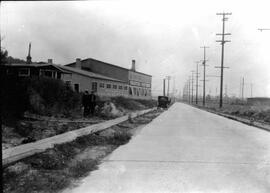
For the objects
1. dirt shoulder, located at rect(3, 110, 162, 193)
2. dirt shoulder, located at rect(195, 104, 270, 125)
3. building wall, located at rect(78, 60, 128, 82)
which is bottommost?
dirt shoulder, located at rect(3, 110, 162, 193)

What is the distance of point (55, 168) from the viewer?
27.7ft

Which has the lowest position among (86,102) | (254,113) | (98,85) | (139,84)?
(254,113)

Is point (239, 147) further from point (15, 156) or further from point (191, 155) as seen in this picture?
point (15, 156)

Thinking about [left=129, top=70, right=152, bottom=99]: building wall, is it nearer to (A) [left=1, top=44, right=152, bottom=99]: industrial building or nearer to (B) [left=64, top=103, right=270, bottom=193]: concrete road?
(A) [left=1, top=44, right=152, bottom=99]: industrial building

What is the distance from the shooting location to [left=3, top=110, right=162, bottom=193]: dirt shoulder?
6684mm

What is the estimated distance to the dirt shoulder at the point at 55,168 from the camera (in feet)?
21.9

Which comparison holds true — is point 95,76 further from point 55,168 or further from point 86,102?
point 55,168

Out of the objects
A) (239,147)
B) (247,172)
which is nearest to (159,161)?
(247,172)

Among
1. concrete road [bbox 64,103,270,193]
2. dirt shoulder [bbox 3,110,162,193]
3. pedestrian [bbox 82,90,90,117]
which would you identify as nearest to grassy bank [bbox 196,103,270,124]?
pedestrian [bbox 82,90,90,117]

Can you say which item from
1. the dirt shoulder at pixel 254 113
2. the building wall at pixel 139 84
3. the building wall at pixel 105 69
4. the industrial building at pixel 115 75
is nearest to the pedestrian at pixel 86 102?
the dirt shoulder at pixel 254 113

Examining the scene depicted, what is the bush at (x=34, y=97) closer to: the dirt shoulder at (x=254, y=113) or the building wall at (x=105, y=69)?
the dirt shoulder at (x=254, y=113)

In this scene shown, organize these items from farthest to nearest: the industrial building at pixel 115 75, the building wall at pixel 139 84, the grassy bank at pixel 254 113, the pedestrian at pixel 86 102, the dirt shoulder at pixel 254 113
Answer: the building wall at pixel 139 84 → the industrial building at pixel 115 75 → the grassy bank at pixel 254 113 → the dirt shoulder at pixel 254 113 → the pedestrian at pixel 86 102

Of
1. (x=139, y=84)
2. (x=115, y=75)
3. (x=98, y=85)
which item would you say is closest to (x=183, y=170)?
(x=98, y=85)

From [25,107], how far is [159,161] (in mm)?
11914
